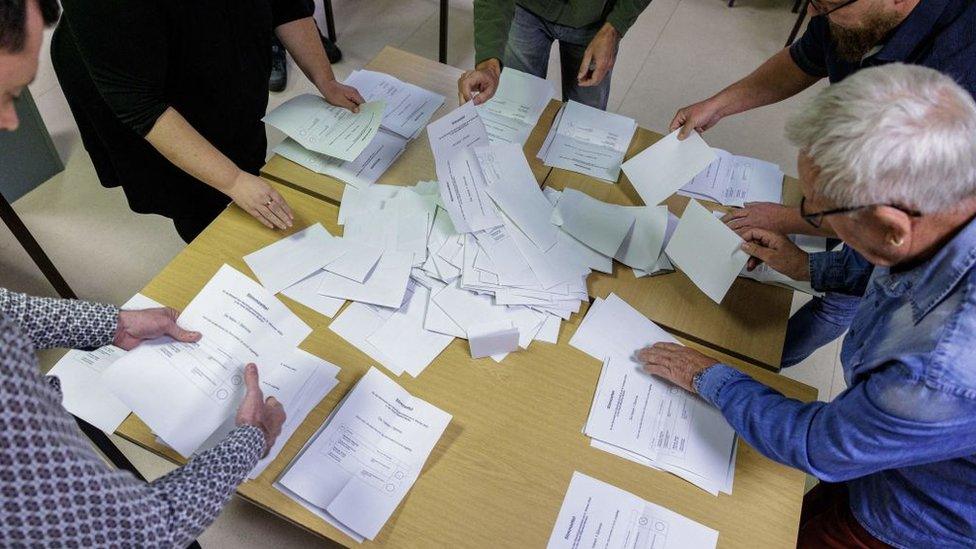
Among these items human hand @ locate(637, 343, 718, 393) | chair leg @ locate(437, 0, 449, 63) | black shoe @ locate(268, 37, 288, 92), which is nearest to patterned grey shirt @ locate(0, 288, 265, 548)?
human hand @ locate(637, 343, 718, 393)

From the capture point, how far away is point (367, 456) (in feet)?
3.31

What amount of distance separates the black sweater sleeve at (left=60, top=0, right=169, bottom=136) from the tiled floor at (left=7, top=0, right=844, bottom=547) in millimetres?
1070

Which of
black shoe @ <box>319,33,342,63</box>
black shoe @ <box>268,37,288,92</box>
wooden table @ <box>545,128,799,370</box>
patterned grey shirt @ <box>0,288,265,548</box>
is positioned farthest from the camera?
black shoe @ <box>319,33,342,63</box>

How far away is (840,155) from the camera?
777 mm

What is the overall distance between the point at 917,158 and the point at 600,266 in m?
0.67

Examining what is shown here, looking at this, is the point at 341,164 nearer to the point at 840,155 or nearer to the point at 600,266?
the point at 600,266

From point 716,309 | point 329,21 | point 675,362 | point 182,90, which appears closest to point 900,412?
point 675,362

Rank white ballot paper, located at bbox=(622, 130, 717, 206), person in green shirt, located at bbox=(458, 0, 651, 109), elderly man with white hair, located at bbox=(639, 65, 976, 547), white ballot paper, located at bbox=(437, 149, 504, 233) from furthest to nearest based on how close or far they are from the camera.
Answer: person in green shirt, located at bbox=(458, 0, 651, 109) < white ballot paper, located at bbox=(622, 130, 717, 206) < white ballot paper, located at bbox=(437, 149, 504, 233) < elderly man with white hair, located at bbox=(639, 65, 976, 547)

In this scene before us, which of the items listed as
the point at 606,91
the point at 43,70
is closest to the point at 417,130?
the point at 606,91

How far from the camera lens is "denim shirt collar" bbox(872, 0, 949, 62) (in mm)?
1114

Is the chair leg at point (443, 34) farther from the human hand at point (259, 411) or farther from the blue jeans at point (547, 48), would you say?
the human hand at point (259, 411)

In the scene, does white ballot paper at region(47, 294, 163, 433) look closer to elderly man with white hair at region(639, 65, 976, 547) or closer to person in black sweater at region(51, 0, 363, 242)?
person in black sweater at region(51, 0, 363, 242)

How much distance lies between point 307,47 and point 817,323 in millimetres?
1527

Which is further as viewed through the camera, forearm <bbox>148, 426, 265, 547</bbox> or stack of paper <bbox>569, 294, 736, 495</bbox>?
stack of paper <bbox>569, 294, 736, 495</bbox>
